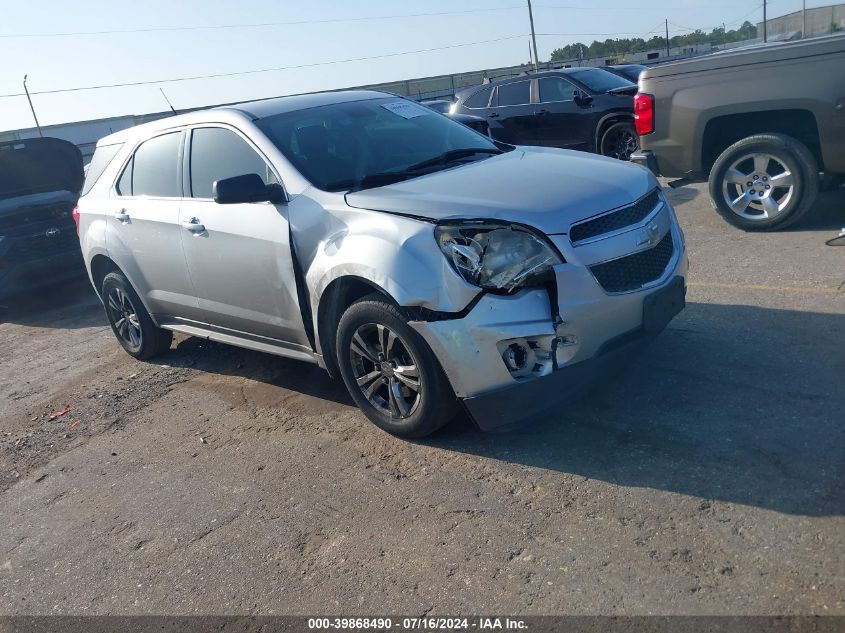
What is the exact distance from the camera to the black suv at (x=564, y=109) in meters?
12.2

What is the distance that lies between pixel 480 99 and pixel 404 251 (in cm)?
1046

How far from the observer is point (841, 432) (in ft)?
11.9

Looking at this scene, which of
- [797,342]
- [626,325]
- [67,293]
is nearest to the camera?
[626,325]

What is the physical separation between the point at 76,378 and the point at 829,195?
7.68 m

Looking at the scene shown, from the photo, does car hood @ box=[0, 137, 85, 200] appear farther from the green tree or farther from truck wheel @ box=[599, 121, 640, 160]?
the green tree

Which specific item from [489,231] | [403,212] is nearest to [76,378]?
[403,212]

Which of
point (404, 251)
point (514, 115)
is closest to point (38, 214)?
point (404, 251)

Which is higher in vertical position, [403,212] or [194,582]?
[403,212]

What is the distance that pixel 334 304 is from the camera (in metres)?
4.37

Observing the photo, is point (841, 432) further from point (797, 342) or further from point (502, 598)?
point (502, 598)

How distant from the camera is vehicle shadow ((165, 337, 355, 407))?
17.6 feet

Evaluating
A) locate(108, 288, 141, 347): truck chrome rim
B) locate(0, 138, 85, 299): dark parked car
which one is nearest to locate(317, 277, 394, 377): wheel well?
locate(108, 288, 141, 347): truck chrome rim

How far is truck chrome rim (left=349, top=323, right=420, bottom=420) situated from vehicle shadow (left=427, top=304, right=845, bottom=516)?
29cm

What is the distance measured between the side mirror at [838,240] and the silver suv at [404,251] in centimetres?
281
